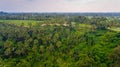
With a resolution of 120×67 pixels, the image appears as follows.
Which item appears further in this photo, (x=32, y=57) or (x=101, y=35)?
(x=101, y=35)

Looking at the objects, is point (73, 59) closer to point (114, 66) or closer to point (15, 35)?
point (114, 66)

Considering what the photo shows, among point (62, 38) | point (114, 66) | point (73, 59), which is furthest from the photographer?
point (62, 38)

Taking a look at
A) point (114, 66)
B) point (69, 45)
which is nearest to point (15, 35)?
point (69, 45)

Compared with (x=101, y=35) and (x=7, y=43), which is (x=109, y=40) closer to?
(x=101, y=35)

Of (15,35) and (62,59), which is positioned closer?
(62,59)

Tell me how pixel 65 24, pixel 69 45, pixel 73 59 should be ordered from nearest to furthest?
pixel 73 59
pixel 69 45
pixel 65 24

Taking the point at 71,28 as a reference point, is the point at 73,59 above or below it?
below

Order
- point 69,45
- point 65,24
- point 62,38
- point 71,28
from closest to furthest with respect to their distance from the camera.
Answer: point 69,45 < point 62,38 < point 71,28 < point 65,24

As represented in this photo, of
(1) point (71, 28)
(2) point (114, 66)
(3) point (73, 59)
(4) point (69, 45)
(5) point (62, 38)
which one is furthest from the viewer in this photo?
(1) point (71, 28)

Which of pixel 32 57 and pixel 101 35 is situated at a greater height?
pixel 101 35

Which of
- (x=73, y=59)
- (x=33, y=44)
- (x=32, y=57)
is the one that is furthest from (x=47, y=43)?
(x=73, y=59)
